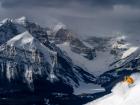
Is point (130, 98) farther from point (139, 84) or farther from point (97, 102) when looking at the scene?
point (97, 102)

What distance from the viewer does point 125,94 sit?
4769cm

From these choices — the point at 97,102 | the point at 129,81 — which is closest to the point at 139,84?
the point at 129,81

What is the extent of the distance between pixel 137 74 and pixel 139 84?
1.71 meters

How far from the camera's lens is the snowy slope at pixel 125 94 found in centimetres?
4650

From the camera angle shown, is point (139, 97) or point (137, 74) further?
point (137, 74)

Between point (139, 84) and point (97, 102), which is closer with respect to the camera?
point (139, 84)

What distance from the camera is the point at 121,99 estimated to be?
47781 millimetres

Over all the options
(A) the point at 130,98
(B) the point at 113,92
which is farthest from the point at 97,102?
(A) the point at 130,98

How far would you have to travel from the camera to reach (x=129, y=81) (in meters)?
48.2

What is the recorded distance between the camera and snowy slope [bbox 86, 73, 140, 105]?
46.5 meters

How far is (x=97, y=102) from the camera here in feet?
168

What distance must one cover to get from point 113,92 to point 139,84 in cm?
315

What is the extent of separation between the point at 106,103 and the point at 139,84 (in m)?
3.55

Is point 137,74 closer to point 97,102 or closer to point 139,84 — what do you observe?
point 139,84
